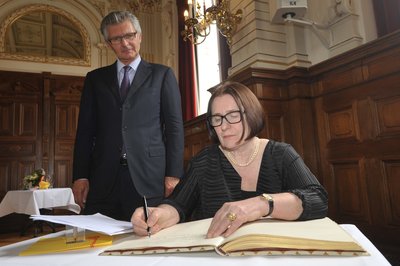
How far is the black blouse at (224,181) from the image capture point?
116 cm

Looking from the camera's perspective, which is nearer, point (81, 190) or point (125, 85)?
point (81, 190)

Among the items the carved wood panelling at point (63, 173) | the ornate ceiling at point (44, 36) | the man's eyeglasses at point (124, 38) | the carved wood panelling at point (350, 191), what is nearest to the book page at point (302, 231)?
the man's eyeglasses at point (124, 38)

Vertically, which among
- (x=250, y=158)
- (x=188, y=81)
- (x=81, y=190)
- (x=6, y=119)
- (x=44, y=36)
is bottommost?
(x=81, y=190)

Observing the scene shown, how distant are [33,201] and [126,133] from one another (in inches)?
152

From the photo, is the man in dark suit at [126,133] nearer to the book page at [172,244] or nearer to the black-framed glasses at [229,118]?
the black-framed glasses at [229,118]

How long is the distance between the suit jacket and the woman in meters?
0.37

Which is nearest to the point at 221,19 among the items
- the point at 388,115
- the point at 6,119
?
the point at 388,115

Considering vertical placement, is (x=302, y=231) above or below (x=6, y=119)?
below

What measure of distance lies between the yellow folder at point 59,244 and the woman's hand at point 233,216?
0.29m

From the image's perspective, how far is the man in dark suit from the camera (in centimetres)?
156

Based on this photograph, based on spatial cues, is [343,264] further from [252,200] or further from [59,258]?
[59,258]

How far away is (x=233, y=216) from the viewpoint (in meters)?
0.81

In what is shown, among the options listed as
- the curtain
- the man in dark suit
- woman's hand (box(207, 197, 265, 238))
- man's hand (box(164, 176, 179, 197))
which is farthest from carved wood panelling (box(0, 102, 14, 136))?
woman's hand (box(207, 197, 265, 238))

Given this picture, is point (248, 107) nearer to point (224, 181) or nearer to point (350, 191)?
point (224, 181)
